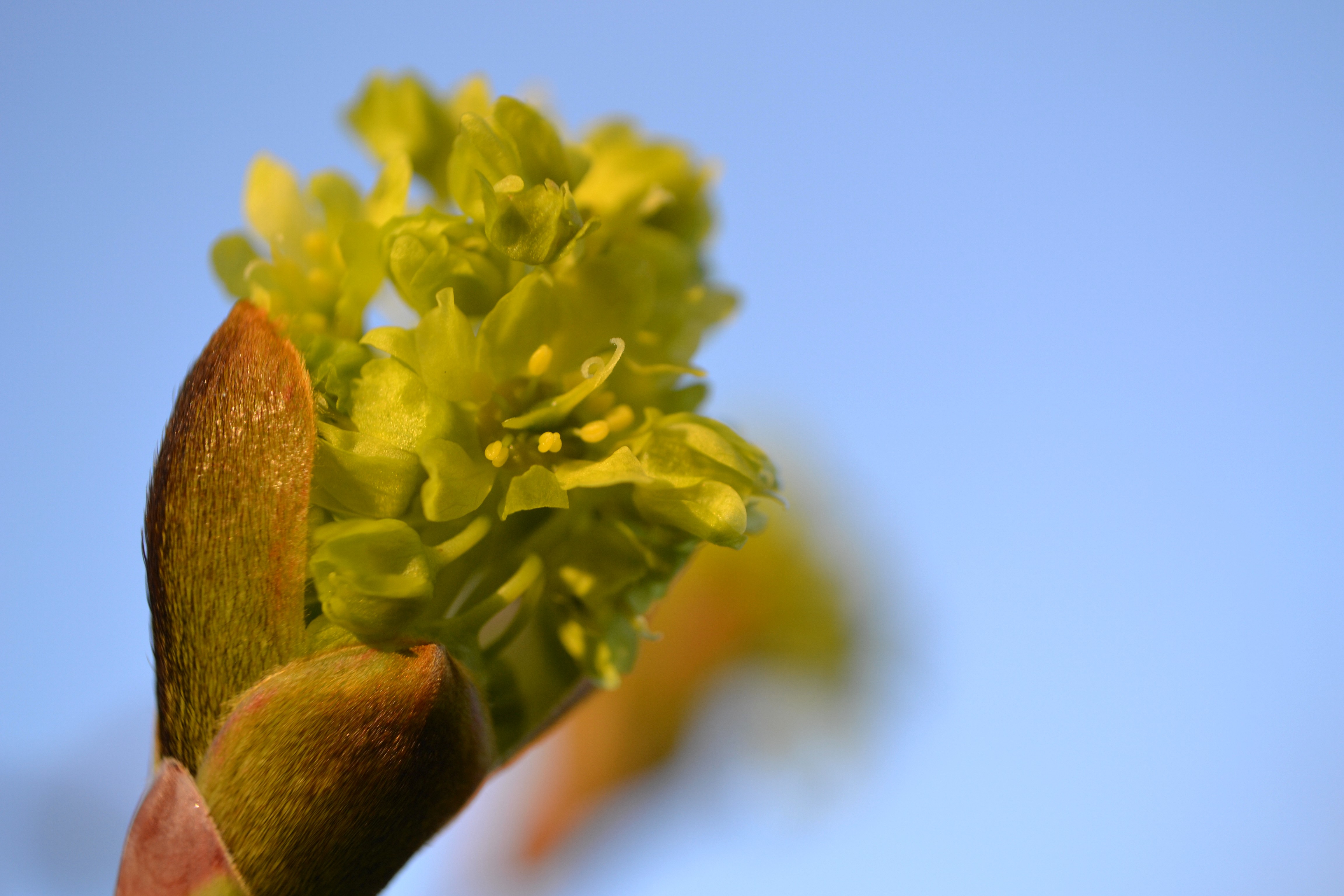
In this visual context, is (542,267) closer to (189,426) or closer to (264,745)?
(189,426)

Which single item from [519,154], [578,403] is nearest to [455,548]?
[578,403]

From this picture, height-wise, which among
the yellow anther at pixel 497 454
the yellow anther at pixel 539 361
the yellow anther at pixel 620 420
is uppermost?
the yellow anther at pixel 539 361

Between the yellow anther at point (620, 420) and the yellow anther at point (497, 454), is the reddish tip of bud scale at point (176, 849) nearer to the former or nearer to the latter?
the yellow anther at point (497, 454)

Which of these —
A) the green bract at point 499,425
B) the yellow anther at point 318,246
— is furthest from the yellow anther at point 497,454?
the yellow anther at point 318,246

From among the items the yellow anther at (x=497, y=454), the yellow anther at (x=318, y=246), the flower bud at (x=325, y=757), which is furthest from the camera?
the yellow anther at (x=318, y=246)

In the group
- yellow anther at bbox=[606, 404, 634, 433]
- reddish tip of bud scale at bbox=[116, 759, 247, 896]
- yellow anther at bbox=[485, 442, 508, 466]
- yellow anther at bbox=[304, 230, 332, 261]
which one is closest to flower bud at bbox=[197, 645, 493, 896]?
reddish tip of bud scale at bbox=[116, 759, 247, 896]

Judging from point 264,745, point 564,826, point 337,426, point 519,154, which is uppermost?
point 519,154

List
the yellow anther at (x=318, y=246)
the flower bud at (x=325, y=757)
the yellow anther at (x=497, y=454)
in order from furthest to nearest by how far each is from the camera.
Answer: the yellow anther at (x=318, y=246) < the yellow anther at (x=497, y=454) < the flower bud at (x=325, y=757)
